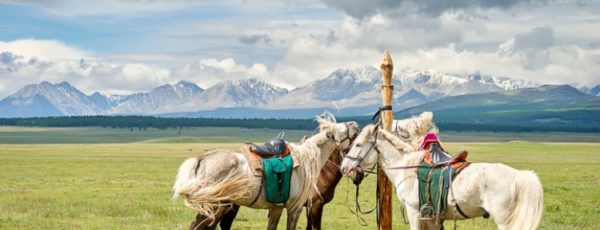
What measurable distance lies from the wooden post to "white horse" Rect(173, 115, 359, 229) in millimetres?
1008

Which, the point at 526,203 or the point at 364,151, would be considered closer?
the point at 526,203

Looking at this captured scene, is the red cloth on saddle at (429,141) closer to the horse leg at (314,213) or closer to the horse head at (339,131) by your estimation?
the horse head at (339,131)

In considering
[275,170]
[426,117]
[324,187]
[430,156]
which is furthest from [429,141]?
[324,187]

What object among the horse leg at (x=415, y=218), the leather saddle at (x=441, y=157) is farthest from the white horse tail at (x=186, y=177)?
the leather saddle at (x=441, y=157)

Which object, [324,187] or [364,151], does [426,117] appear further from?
[324,187]

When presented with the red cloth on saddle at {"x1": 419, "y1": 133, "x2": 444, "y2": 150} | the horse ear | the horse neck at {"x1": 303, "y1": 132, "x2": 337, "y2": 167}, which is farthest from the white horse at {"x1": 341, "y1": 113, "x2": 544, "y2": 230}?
the horse ear

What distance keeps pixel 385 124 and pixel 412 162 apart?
37.9 inches

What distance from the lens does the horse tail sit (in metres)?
10.4

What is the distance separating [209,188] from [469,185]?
3405mm

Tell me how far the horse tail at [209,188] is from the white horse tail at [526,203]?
139 inches

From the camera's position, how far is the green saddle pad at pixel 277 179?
10.8 metres

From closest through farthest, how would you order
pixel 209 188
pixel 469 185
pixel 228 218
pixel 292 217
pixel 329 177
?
1. pixel 469 185
2. pixel 209 188
3. pixel 292 217
4. pixel 228 218
5. pixel 329 177

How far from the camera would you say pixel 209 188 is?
1041cm

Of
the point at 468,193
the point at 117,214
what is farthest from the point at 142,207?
the point at 468,193
